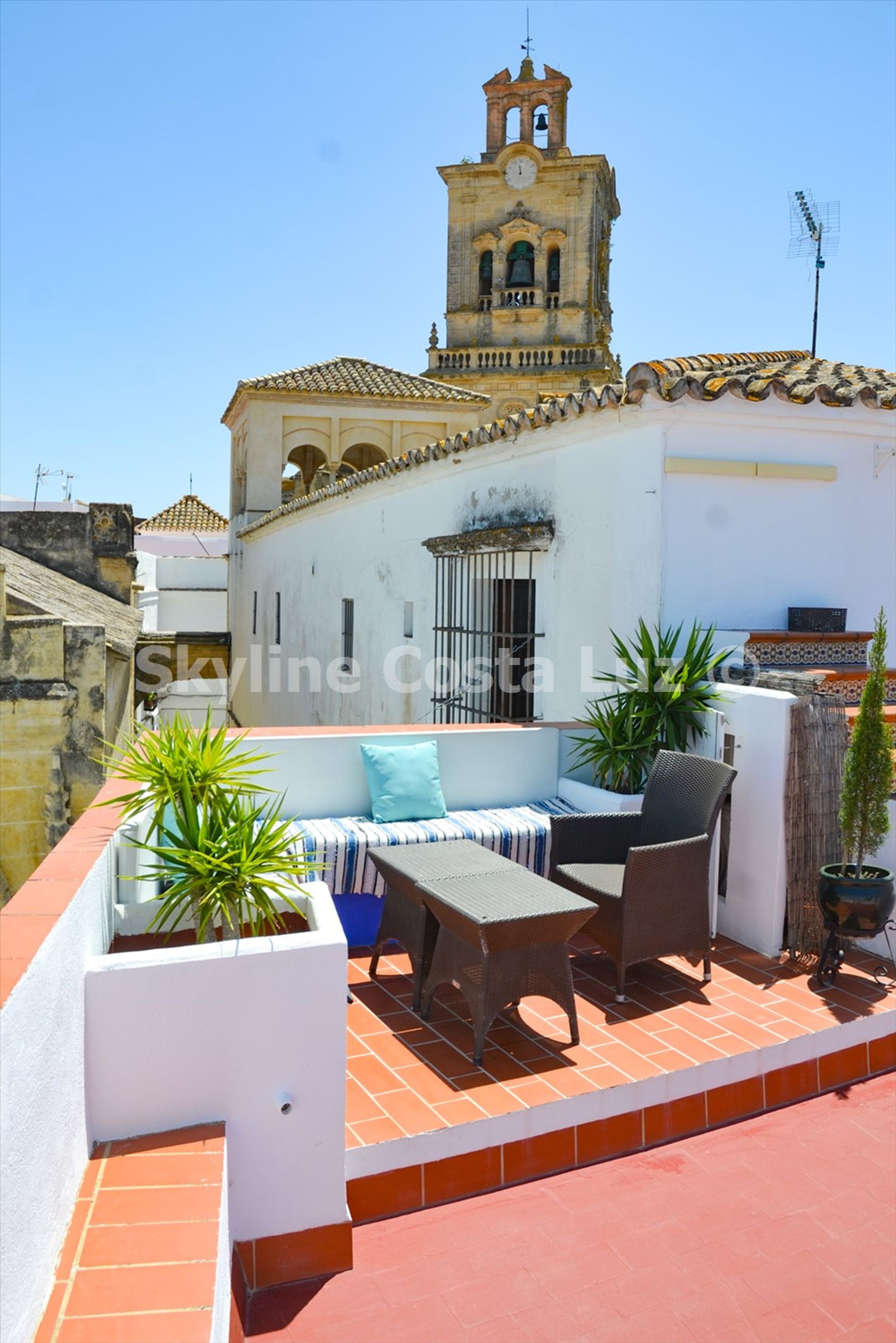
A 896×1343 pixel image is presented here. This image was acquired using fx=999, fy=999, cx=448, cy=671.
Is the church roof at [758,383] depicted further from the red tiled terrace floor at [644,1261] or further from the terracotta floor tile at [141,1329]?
the terracotta floor tile at [141,1329]

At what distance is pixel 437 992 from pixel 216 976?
1.96 meters

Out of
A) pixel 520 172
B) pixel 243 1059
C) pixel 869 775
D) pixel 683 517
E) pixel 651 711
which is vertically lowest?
pixel 243 1059

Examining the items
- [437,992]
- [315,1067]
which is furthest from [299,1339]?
[437,992]

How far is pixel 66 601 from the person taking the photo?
10.7 meters

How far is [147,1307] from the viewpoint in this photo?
7.07 ft

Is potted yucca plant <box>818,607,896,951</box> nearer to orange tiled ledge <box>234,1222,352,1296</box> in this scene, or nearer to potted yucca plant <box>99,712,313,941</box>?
potted yucca plant <box>99,712,313,941</box>

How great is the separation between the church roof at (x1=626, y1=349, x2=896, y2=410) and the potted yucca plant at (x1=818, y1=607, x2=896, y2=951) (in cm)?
208

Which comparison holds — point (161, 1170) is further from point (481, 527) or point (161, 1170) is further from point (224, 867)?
point (481, 527)

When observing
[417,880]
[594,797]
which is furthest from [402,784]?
[417,880]

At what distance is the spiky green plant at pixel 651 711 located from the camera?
567 centimetres

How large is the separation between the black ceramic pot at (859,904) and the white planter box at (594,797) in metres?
1.08

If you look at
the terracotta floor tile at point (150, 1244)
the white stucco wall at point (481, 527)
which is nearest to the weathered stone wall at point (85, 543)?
the white stucco wall at point (481, 527)

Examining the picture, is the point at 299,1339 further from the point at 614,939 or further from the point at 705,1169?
the point at 614,939

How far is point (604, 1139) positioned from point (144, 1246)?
5.84 feet
